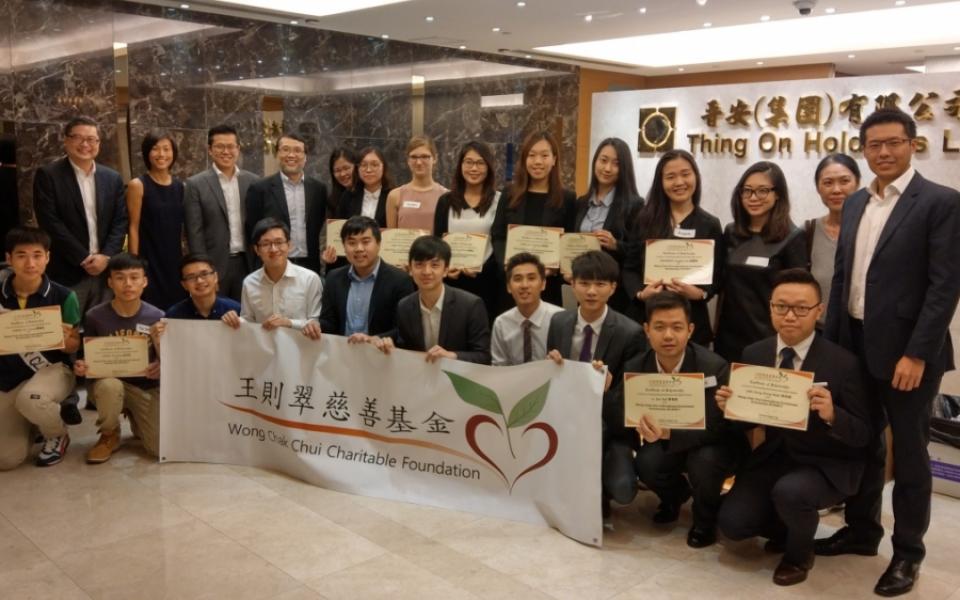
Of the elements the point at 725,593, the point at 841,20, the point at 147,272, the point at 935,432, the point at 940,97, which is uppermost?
the point at 841,20

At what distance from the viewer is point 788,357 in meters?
2.99

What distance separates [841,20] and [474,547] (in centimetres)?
803

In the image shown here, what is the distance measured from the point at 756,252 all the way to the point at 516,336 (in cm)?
113

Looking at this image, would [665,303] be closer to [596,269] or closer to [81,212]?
[596,269]

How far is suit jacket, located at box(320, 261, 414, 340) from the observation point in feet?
13.0

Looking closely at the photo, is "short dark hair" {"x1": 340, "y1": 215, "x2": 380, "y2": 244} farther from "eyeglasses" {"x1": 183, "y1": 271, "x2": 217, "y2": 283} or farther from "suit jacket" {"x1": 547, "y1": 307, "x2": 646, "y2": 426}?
"suit jacket" {"x1": 547, "y1": 307, "x2": 646, "y2": 426}

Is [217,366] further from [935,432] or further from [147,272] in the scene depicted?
[935,432]

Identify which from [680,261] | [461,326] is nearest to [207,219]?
[461,326]

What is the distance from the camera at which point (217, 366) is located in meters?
3.90

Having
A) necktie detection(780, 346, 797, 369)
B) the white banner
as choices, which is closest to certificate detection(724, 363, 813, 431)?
necktie detection(780, 346, 797, 369)

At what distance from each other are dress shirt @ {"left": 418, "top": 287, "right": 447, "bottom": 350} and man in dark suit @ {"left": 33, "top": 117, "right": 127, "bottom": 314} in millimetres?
2299

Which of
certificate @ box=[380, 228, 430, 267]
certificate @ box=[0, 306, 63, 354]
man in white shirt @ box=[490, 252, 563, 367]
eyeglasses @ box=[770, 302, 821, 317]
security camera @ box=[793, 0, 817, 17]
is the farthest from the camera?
security camera @ box=[793, 0, 817, 17]

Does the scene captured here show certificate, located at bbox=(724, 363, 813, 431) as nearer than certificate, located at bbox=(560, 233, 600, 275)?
Yes

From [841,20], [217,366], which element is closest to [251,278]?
[217,366]
